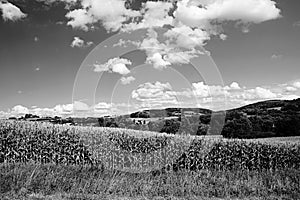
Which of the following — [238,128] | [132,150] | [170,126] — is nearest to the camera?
[132,150]

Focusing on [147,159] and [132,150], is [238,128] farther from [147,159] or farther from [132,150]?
[147,159]

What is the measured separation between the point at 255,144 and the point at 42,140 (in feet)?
33.1

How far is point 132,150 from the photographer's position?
13.5 m

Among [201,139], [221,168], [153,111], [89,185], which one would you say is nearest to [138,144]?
[201,139]

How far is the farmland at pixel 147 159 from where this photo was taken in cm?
923

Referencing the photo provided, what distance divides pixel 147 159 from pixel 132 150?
1014 mm

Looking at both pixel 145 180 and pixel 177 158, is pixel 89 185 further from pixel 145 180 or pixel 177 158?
pixel 177 158

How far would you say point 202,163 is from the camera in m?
13.4

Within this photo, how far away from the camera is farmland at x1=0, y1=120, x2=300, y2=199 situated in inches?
364

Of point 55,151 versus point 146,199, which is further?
point 55,151

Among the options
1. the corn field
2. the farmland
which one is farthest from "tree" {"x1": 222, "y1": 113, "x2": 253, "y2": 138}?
the corn field

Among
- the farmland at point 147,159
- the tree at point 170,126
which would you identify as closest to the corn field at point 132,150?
the farmland at point 147,159

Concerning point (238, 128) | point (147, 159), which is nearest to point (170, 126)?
point (147, 159)

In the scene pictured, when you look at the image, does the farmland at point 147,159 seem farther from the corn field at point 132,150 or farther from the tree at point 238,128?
the tree at point 238,128
